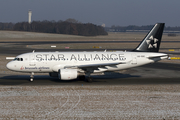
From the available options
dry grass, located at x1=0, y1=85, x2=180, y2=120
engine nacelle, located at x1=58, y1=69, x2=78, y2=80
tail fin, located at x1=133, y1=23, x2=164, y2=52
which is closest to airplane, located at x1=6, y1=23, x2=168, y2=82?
engine nacelle, located at x1=58, y1=69, x2=78, y2=80

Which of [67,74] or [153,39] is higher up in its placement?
[153,39]

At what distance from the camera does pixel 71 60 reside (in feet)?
101

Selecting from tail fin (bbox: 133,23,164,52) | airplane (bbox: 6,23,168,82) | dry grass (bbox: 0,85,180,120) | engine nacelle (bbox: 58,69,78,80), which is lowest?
dry grass (bbox: 0,85,180,120)

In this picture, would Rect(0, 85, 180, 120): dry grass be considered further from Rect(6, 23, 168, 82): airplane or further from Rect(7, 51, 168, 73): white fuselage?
Rect(7, 51, 168, 73): white fuselage

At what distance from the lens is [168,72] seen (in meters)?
38.3

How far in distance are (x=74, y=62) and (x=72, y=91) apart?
251 inches

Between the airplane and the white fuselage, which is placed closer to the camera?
the airplane

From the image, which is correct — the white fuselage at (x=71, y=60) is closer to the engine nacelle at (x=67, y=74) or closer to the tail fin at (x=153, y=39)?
the tail fin at (x=153, y=39)

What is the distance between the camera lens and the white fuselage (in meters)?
30.2

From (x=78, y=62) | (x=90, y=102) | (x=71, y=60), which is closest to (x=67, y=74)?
(x=71, y=60)

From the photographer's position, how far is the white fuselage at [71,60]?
30.2 metres

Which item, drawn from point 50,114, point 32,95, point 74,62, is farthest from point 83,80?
point 50,114

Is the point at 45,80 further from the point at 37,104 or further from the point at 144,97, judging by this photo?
the point at 144,97

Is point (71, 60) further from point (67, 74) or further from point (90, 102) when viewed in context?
point (90, 102)
